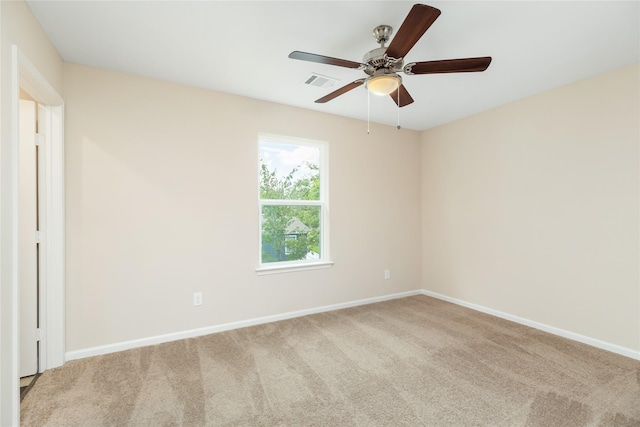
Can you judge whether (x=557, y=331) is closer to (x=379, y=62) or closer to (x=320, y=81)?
(x=379, y=62)

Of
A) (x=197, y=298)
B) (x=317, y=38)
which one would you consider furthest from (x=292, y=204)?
(x=317, y=38)

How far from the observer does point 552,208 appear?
2990 mm

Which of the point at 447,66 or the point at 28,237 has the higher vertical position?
the point at 447,66

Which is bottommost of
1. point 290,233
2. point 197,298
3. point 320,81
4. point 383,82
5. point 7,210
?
point 197,298

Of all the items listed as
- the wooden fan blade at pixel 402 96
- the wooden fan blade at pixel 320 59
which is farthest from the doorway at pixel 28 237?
the wooden fan blade at pixel 402 96

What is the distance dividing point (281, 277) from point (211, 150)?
62.0 inches

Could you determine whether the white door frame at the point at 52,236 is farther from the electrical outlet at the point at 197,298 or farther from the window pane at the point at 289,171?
the window pane at the point at 289,171

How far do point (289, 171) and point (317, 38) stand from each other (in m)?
1.64

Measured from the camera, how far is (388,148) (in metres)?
4.16

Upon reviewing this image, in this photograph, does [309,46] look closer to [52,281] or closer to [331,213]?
[331,213]

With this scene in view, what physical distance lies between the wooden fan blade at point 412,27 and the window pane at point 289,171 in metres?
1.92

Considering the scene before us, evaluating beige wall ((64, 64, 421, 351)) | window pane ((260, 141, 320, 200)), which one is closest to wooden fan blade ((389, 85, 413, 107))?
beige wall ((64, 64, 421, 351))

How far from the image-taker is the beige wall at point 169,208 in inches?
98.3

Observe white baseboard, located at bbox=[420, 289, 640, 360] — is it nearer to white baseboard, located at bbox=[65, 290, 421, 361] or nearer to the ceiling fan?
white baseboard, located at bbox=[65, 290, 421, 361]
